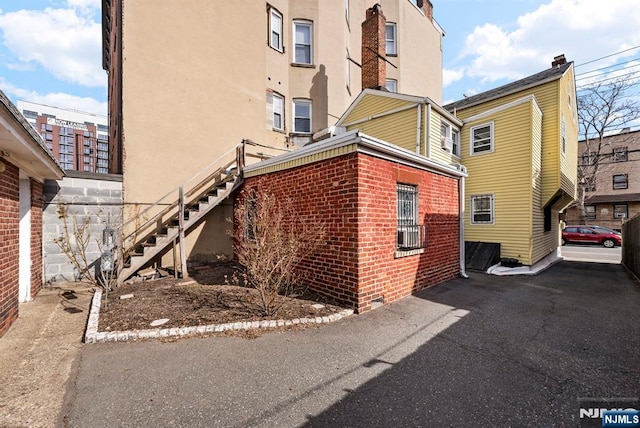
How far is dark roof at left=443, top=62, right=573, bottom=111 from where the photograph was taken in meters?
11.7

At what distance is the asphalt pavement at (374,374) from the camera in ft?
8.48

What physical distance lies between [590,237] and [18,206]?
29.4 metres

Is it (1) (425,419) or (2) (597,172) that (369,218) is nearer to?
(1) (425,419)

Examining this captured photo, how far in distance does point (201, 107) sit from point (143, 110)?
173cm

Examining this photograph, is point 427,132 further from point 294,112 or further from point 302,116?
point 294,112

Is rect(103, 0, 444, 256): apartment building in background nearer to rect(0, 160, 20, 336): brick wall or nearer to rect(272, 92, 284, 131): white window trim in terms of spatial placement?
rect(272, 92, 284, 131): white window trim

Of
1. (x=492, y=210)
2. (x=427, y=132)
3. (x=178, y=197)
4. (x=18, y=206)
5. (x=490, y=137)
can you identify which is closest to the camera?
(x=18, y=206)

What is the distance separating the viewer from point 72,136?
32.6 metres

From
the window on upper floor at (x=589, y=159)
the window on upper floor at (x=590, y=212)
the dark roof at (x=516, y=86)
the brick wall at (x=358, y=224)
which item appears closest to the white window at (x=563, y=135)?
the dark roof at (x=516, y=86)

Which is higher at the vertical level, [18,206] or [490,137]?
[490,137]

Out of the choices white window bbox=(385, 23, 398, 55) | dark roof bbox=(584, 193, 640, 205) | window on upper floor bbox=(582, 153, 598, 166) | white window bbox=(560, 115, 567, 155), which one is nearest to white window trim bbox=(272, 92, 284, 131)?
white window bbox=(385, 23, 398, 55)

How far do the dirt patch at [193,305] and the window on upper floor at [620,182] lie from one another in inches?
1381

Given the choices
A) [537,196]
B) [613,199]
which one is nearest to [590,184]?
[613,199]

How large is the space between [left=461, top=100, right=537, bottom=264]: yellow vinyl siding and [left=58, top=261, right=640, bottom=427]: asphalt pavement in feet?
18.8
